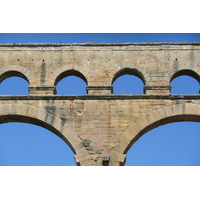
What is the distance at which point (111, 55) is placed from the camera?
14.7 m

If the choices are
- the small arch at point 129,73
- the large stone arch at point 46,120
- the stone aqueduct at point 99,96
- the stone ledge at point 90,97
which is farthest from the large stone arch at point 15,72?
the small arch at point 129,73

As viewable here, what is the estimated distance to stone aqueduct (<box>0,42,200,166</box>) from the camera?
13047 mm

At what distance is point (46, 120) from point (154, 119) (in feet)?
9.20

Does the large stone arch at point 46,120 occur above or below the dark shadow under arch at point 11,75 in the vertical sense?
below

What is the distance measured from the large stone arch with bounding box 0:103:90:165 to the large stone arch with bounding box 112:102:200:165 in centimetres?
90

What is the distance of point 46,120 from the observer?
13273mm

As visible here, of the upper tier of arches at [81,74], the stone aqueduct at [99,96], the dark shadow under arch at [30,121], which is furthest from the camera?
the upper tier of arches at [81,74]

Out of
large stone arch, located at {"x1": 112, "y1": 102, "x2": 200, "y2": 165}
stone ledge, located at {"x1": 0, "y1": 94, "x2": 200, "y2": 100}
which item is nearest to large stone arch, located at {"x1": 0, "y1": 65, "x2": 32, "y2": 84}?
stone ledge, located at {"x1": 0, "y1": 94, "x2": 200, "y2": 100}

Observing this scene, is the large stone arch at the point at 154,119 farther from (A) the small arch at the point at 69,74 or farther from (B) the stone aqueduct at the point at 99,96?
(A) the small arch at the point at 69,74

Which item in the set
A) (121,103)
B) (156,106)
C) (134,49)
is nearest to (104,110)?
(121,103)

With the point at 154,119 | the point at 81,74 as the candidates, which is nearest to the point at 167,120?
the point at 154,119

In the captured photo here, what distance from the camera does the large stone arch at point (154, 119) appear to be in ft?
42.4

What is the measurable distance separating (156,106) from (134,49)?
2.16m

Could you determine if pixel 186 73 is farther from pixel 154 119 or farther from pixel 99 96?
pixel 99 96
